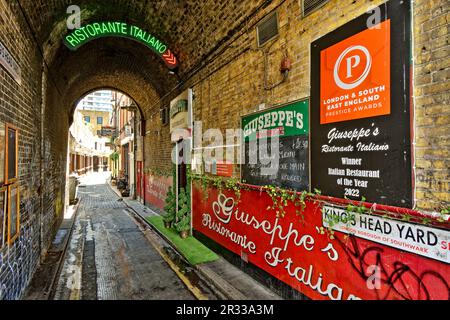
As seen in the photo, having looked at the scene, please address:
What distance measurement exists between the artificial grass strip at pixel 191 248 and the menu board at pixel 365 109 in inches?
137

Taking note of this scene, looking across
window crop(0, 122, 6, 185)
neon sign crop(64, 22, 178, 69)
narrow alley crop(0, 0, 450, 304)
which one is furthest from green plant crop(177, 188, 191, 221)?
window crop(0, 122, 6, 185)

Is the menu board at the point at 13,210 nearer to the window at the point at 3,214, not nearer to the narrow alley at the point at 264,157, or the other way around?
the narrow alley at the point at 264,157

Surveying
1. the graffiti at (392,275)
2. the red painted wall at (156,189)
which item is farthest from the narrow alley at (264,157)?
the red painted wall at (156,189)

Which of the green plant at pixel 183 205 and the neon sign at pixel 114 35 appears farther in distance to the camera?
the green plant at pixel 183 205

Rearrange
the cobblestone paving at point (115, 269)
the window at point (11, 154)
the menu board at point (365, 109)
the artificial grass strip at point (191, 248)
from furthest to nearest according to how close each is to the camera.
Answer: the artificial grass strip at point (191, 248)
the cobblestone paving at point (115, 269)
the window at point (11, 154)
the menu board at point (365, 109)

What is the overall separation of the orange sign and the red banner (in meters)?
1.21

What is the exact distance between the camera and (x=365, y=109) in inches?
113

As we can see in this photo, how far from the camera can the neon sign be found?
6.21m

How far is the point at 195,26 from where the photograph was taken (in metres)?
6.68

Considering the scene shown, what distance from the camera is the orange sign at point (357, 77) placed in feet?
8.81

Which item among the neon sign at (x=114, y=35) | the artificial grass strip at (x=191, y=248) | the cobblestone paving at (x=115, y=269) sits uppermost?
the neon sign at (x=114, y=35)

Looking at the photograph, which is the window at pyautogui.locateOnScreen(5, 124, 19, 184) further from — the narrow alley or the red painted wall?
the red painted wall
